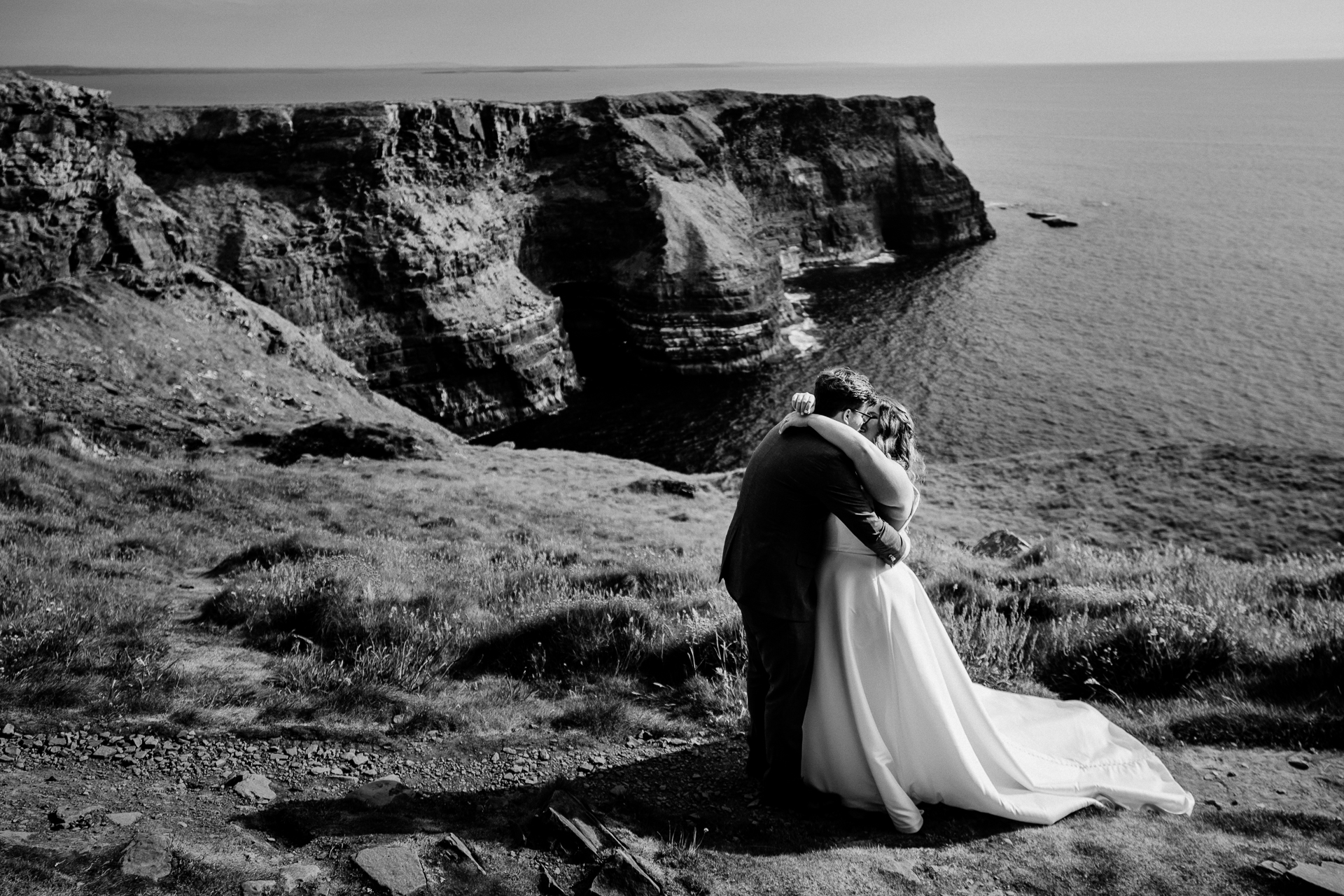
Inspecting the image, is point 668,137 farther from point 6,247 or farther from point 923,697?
point 923,697

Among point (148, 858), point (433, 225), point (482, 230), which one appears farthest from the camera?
point (482, 230)

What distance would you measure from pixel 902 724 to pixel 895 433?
194 cm

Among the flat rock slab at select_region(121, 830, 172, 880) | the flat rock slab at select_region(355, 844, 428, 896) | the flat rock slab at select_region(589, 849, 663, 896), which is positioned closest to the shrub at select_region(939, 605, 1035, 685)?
the flat rock slab at select_region(589, 849, 663, 896)

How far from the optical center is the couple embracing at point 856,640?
6.03 metres

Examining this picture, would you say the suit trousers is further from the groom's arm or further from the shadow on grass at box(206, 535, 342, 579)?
the shadow on grass at box(206, 535, 342, 579)

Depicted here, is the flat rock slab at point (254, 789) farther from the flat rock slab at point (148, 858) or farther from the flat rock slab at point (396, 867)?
the flat rock slab at point (396, 867)

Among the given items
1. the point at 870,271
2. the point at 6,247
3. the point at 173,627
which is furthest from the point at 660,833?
the point at 870,271

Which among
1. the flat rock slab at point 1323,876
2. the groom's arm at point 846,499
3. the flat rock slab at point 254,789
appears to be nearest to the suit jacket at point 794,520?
the groom's arm at point 846,499

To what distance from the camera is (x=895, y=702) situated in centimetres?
620

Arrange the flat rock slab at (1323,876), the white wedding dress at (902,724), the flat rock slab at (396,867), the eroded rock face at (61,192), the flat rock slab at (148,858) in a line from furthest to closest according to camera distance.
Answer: the eroded rock face at (61,192)
the white wedding dress at (902,724)
the flat rock slab at (1323,876)
the flat rock slab at (396,867)
the flat rock slab at (148,858)

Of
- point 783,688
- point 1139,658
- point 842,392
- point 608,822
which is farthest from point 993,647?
point 608,822

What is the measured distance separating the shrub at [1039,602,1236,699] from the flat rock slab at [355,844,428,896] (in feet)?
20.4

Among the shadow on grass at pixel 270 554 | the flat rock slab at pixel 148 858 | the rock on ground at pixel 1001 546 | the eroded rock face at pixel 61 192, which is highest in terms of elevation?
the eroded rock face at pixel 61 192

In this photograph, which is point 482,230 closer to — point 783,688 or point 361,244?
point 361,244
